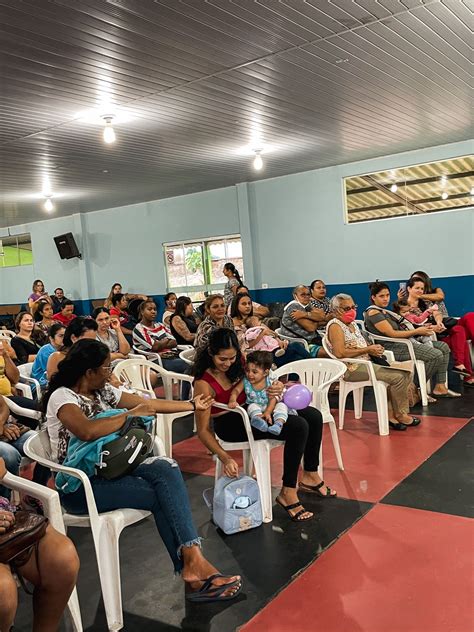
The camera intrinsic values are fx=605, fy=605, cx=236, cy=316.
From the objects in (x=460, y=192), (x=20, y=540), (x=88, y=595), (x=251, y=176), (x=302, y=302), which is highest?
(x=251, y=176)

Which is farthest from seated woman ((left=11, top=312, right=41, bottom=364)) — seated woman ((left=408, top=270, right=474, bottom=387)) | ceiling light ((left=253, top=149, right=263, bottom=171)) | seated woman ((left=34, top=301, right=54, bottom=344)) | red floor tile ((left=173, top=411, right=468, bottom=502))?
ceiling light ((left=253, top=149, right=263, bottom=171))

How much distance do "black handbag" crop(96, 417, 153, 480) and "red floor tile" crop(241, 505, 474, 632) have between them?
809 mm

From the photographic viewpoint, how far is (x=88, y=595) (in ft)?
8.97

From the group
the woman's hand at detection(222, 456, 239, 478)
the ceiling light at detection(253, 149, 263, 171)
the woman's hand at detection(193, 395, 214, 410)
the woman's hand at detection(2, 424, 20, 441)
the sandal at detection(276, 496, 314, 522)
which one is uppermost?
the ceiling light at detection(253, 149, 263, 171)

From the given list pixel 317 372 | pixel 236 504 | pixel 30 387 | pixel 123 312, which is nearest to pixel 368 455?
pixel 317 372

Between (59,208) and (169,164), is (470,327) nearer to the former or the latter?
(169,164)

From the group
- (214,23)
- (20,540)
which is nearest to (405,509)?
(20,540)

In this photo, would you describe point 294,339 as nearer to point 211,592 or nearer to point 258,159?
point 258,159

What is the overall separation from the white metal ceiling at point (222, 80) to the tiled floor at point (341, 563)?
121 inches

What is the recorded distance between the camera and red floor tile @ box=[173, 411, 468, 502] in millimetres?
3814

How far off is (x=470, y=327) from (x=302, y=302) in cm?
188

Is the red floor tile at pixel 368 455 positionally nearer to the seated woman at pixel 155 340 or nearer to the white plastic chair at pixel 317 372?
the white plastic chair at pixel 317 372

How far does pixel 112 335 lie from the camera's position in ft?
19.6

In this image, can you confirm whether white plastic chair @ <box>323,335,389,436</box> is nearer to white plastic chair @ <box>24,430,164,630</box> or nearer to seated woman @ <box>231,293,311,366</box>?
seated woman @ <box>231,293,311,366</box>
